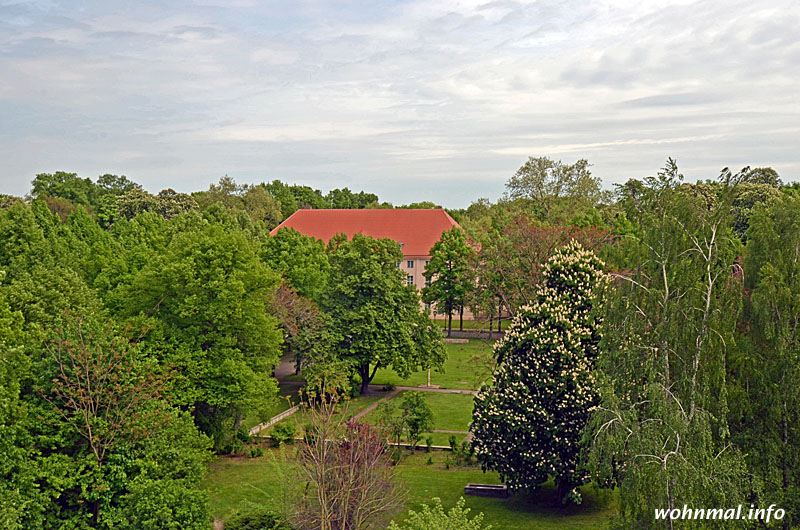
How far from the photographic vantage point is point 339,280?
3591 cm

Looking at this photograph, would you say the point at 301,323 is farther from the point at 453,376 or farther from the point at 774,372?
the point at 774,372

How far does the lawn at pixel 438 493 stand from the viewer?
65.2 feet

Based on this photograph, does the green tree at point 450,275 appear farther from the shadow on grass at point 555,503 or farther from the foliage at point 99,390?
the foliage at point 99,390

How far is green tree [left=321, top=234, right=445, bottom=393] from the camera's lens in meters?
34.3

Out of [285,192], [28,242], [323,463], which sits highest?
[285,192]

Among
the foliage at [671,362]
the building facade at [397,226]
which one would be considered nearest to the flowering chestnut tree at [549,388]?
the foliage at [671,362]

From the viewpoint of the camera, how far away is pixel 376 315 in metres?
34.8

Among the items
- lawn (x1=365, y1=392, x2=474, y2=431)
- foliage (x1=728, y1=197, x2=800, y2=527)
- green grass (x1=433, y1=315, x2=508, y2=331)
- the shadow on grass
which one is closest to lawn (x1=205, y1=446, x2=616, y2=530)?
the shadow on grass

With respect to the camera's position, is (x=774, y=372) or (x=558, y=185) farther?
(x=558, y=185)

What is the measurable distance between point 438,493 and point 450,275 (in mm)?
32543

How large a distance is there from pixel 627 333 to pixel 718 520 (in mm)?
3889

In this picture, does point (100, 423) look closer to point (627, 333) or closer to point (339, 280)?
point (627, 333)

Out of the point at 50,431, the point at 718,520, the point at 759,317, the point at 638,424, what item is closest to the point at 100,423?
the point at 50,431

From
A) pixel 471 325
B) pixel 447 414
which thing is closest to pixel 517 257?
pixel 447 414
